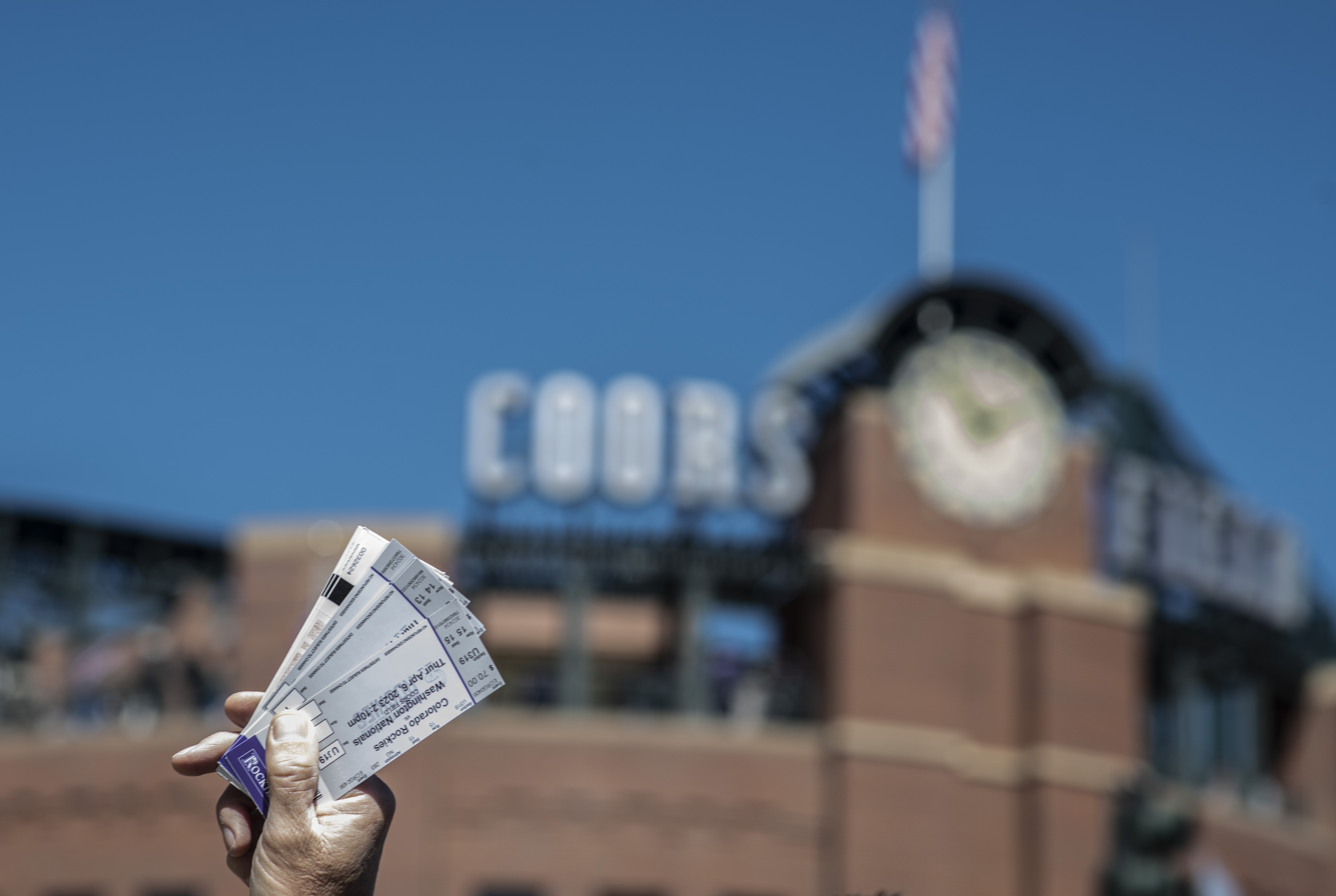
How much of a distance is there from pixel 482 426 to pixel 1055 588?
9.56m

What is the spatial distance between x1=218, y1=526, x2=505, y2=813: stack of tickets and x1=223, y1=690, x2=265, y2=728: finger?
23 cm

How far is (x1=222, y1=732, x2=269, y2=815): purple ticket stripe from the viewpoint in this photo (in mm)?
4035

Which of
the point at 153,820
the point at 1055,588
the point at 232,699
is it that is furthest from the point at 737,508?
the point at 232,699

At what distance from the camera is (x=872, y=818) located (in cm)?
2991

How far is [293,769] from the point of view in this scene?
3.94 metres

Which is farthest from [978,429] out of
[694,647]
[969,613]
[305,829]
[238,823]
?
[305,829]

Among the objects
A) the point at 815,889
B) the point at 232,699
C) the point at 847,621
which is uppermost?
the point at 847,621

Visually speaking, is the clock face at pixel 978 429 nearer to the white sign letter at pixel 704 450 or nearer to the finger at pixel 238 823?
the white sign letter at pixel 704 450

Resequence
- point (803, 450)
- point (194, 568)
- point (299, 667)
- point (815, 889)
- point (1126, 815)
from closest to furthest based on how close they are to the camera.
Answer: point (299, 667) < point (1126, 815) < point (815, 889) < point (803, 450) < point (194, 568)

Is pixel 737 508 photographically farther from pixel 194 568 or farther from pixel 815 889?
pixel 194 568

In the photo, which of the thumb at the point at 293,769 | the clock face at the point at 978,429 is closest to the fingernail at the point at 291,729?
the thumb at the point at 293,769

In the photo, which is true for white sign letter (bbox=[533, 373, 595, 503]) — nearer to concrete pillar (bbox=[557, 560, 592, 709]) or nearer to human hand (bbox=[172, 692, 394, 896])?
concrete pillar (bbox=[557, 560, 592, 709])

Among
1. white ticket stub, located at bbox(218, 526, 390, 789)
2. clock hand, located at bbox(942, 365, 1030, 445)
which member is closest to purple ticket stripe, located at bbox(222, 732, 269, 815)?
white ticket stub, located at bbox(218, 526, 390, 789)

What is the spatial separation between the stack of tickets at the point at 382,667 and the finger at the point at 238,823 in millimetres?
241
